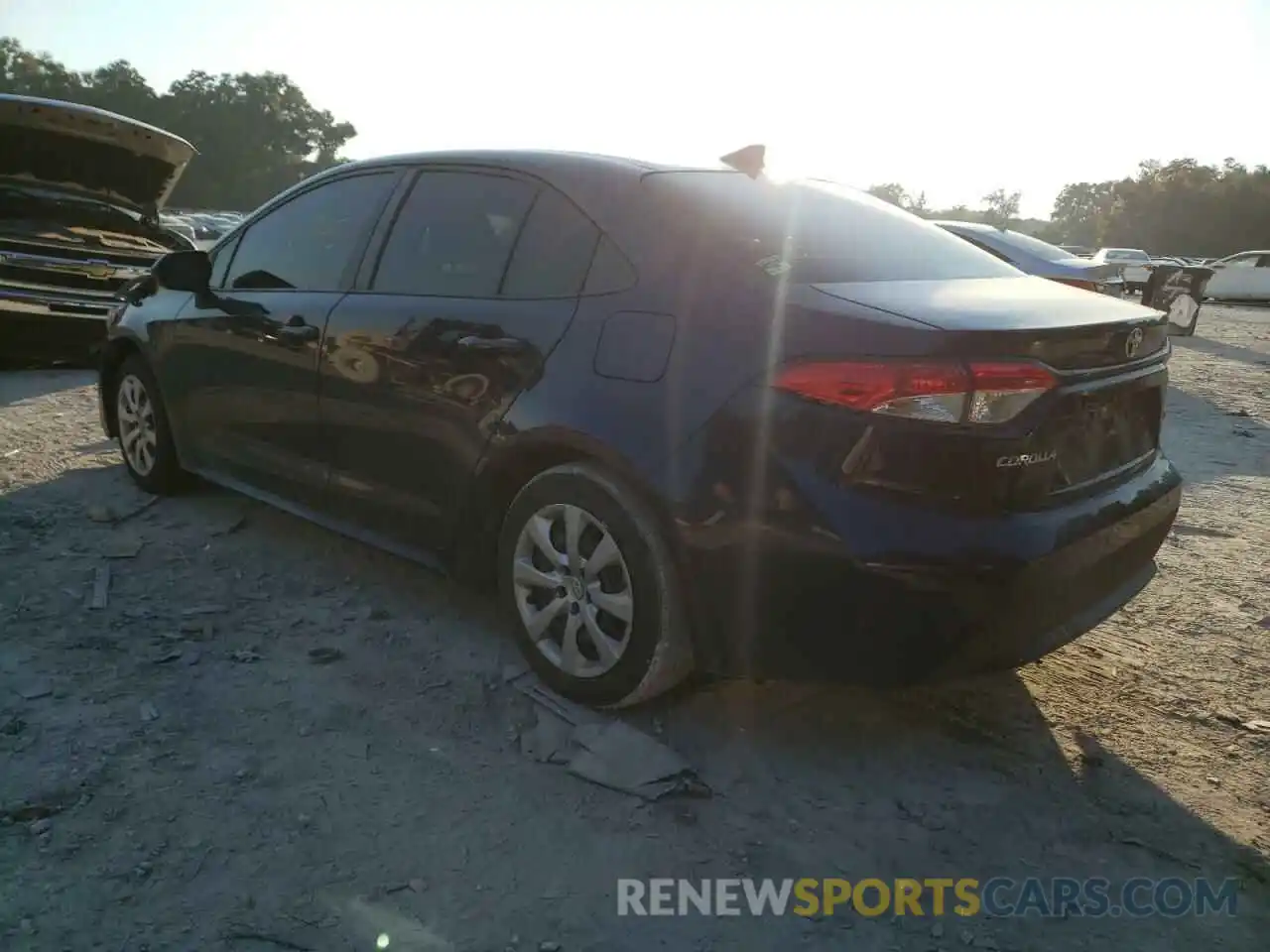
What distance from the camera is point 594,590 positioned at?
115 inches

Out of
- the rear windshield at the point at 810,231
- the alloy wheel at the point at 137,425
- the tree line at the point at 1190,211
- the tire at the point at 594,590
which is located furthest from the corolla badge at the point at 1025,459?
the tree line at the point at 1190,211

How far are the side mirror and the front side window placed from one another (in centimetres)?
15

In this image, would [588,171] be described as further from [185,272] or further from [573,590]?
[185,272]

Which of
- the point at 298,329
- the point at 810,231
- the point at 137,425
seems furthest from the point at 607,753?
the point at 137,425

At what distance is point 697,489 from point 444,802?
1.05 metres

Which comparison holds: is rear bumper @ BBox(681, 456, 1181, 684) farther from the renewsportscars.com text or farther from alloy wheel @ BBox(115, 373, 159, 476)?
alloy wheel @ BBox(115, 373, 159, 476)

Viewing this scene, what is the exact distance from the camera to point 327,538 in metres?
4.50

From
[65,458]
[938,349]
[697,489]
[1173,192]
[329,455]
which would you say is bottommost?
[65,458]

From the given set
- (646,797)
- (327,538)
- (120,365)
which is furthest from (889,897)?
(120,365)

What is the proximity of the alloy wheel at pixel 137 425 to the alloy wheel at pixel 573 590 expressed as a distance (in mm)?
2735

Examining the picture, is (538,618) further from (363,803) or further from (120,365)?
(120,365)

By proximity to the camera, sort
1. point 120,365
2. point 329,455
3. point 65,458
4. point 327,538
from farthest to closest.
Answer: point 65,458
point 120,365
point 327,538
point 329,455

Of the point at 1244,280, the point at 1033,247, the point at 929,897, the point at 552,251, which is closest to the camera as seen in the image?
the point at 929,897

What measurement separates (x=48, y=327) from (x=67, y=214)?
1.41m
